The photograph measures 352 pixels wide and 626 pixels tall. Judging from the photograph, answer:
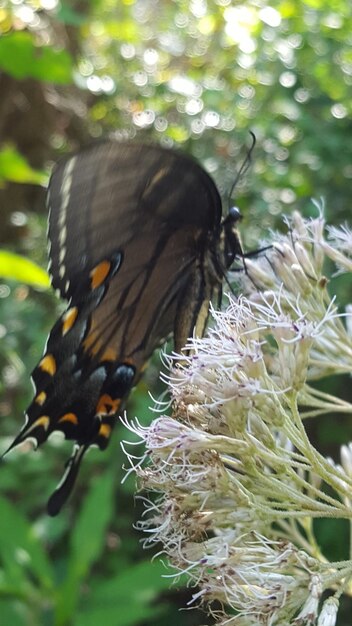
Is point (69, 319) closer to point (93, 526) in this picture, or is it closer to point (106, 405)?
point (106, 405)

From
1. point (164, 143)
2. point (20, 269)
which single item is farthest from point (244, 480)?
point (164, 143)

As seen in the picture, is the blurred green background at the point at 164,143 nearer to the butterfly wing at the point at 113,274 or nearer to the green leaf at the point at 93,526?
the green leaf at the point at 93,526

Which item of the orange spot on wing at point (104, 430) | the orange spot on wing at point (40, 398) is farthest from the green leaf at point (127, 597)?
the orange spot on wing at point (40, 398)

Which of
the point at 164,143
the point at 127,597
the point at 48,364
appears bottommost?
the point at 127,597

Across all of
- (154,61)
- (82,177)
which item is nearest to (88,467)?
(82,177)

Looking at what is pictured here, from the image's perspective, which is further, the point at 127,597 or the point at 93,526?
the point at 93,526

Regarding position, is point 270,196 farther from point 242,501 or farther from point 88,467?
point 242,501

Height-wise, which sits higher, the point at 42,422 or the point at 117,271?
the point at 117,271
